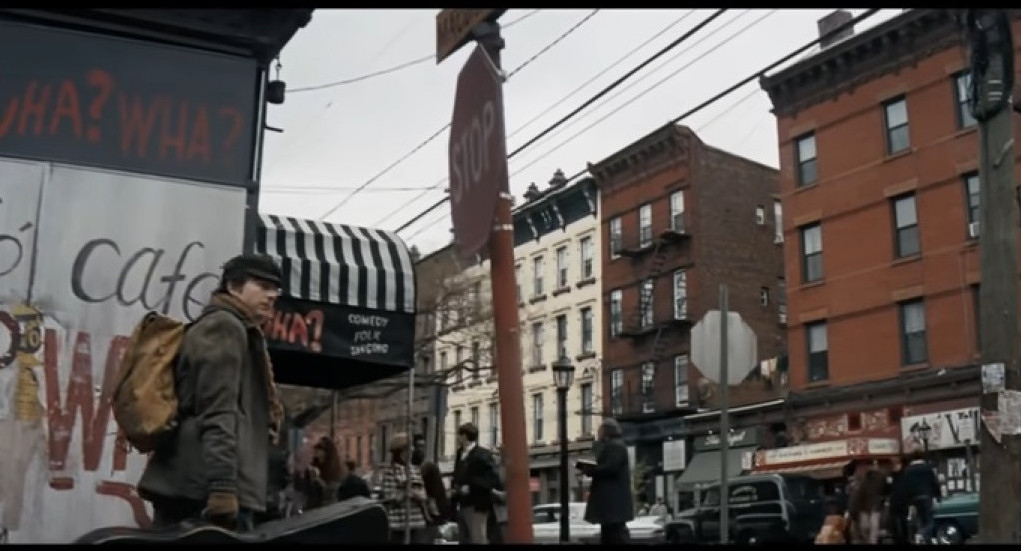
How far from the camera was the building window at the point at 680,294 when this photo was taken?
3956 cm

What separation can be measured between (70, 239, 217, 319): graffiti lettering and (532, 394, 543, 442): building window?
39.2m

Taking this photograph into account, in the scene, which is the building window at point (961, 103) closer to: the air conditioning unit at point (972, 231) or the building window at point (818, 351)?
the air conditioning unit at point (972, 231)

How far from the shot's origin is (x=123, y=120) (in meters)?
7.86

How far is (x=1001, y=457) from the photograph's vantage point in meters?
9.26

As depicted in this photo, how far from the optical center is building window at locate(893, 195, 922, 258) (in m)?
29.4

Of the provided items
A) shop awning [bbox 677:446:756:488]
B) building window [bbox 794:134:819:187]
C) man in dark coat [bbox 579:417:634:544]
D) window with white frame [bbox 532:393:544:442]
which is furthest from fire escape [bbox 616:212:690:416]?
man in dark coat [bbox 579:417:634:544]

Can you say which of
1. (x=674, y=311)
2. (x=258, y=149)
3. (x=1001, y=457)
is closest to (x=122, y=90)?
(x=258, y=149)

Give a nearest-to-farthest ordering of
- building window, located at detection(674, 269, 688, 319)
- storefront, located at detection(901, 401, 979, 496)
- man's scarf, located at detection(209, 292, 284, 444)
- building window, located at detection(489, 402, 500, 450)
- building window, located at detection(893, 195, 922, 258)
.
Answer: man's scarf, located at detection(209, 292, 284, 444) < storefront, located at detection(901, 401, 979, 496) < building window, located at detection(893, 195, 922, 258) < building window, located at detection(674, 269, 688, 319) < building window, located at detection(489, 402, 500, 450)

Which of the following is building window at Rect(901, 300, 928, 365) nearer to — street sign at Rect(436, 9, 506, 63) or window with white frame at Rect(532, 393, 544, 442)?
window with white frame at Rect(532, 393, 544, 442)

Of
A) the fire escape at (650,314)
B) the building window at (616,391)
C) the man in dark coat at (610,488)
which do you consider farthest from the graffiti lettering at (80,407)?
the building window at (616,391)

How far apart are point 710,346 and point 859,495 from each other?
19.7 feet

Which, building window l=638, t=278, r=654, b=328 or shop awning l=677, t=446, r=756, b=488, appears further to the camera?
building window l=638, t=278, r=654, b=328

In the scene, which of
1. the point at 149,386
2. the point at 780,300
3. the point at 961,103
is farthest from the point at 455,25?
the point at 780,300

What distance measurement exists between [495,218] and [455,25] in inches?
37.2
